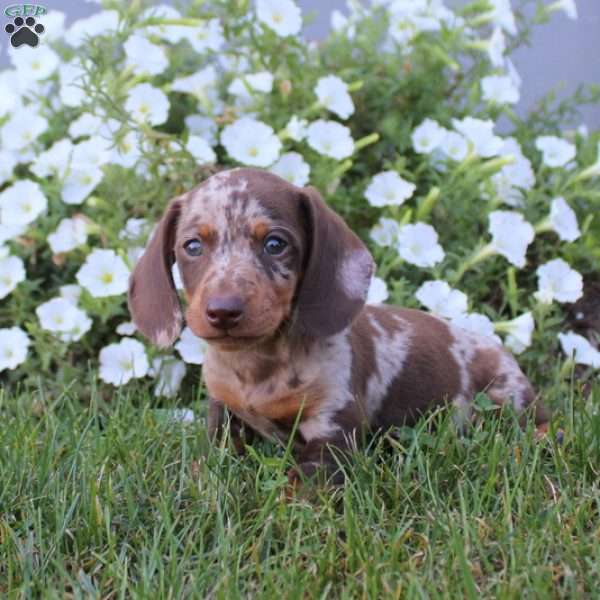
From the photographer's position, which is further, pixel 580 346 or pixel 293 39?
pixel 293 39

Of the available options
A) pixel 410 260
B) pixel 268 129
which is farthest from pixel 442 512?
pixel 268 129

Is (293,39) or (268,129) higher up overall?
(293,39)

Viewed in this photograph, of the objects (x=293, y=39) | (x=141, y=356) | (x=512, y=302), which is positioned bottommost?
(x=141, y=356)

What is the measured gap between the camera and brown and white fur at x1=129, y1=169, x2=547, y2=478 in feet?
8.33

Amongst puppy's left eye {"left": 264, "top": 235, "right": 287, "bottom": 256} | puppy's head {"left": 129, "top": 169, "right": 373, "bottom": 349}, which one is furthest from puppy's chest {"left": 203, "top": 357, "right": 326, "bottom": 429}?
puppy's left eye {"left": 264, "top": 235, "right": 287, "bottom": 256}

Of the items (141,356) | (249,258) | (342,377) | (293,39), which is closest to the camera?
(249,258)

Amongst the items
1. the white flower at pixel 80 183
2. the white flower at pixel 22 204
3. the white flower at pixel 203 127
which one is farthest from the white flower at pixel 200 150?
the white flower at pixel 22 204

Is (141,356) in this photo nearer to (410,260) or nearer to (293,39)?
(410,260)

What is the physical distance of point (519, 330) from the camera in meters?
3.62

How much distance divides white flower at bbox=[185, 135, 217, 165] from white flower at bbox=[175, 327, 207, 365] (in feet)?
2.23

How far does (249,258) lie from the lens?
2574 millimetres

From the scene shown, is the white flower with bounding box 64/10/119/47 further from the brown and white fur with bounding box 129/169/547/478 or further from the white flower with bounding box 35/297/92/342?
the brown and white fur with bounding box 129/169/547/478

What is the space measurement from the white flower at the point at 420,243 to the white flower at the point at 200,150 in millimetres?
803

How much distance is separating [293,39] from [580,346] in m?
1.75
